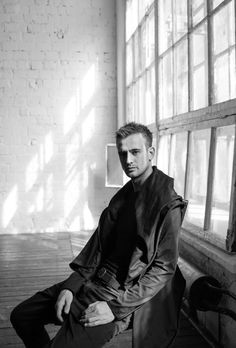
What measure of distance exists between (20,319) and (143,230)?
690 millimetres

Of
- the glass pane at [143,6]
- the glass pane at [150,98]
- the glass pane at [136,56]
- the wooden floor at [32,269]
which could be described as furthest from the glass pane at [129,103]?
the wooden floor at [32,269]

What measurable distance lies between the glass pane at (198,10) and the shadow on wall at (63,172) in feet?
11.5

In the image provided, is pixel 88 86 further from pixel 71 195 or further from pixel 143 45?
pixel 71 195

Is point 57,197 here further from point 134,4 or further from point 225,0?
point 225,0

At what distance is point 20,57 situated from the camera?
6.18 m

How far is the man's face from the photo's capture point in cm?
174

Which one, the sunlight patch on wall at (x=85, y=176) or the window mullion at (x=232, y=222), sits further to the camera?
the sunlight patch on wall at (x=85, y=176)

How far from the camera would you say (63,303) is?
5.26 feet

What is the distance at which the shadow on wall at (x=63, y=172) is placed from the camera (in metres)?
6.26

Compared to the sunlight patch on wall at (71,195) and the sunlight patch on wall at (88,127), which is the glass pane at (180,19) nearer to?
the sunlight patch on wall at (88,127)

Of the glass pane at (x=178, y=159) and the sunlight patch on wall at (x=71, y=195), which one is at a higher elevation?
the glass pane at (x=178, y=159)

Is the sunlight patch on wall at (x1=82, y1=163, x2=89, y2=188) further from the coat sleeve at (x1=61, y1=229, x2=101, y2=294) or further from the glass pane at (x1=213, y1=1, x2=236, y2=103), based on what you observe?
the coat sleeve at (x1=61, y1=229, x2=101, y2=294)

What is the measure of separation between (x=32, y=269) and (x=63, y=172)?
245 centimetres

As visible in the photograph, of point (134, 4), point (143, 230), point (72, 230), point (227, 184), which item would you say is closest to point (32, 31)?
point (134, 4)
